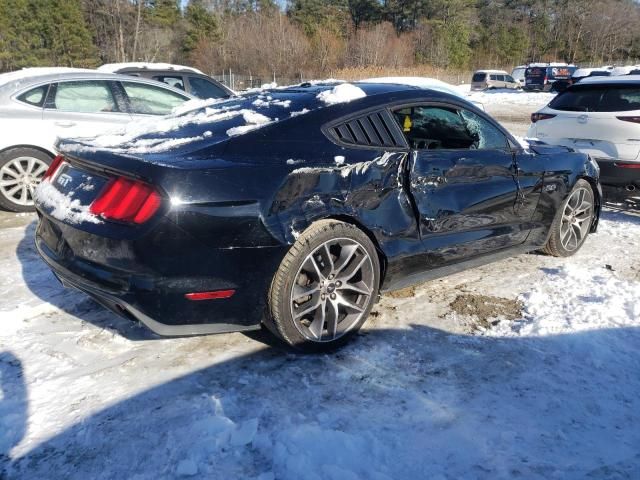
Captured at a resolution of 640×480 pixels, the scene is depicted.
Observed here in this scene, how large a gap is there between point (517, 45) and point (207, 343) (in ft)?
222

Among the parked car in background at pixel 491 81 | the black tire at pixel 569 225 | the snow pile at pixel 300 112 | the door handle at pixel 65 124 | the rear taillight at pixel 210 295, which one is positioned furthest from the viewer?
the parked car in background at pixel 491 81

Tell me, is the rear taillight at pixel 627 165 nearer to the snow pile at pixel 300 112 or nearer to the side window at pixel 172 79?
the snow pile at pixel 300 112

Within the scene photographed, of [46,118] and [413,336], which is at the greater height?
[46,118]

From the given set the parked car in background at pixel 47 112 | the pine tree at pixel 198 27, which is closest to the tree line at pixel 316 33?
the pine tree at pixel 198 27

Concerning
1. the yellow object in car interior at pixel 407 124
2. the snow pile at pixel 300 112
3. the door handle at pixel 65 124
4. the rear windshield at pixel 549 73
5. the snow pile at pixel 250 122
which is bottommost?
the rear windshield at pixel 549 73

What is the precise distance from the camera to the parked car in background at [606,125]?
18.7 feet

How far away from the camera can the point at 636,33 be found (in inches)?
2267

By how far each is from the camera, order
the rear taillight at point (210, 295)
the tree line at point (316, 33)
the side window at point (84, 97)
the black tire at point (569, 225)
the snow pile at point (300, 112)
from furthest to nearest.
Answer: the tree line at point (316, 33), the side window at point (84, 97), the black tire at point (569, 225), the snow pile at point (300, 112), the rear taillight at point (210, 295)

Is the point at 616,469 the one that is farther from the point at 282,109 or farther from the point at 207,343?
the point at 282,109

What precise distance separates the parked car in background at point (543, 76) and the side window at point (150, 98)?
35.3 meters

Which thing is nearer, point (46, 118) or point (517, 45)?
point (46, 118)

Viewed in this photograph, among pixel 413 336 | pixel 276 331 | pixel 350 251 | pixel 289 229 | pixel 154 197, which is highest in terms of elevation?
pixel 154 197

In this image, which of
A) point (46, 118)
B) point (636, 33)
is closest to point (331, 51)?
point (636, 33)

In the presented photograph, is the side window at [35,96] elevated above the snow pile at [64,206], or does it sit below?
above
